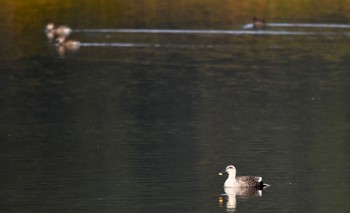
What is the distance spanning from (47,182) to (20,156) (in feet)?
6.64

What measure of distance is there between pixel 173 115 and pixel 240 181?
6589 mm

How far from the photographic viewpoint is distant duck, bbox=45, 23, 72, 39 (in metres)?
36.8

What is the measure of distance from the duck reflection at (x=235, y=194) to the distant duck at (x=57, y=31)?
19.6 metres

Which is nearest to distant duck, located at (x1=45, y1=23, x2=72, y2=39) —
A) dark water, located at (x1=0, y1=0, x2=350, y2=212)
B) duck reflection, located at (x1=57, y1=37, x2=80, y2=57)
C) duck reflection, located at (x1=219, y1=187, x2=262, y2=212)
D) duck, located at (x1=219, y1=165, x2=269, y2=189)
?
dark water, located at (x1=0, y1=0, x2=350, y2=212)

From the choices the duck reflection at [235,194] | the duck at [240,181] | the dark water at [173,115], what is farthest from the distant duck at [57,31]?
the duck reflection at [235,194]

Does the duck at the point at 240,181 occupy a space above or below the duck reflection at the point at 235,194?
above

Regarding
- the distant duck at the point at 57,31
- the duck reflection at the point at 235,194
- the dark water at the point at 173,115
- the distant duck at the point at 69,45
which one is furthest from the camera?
the distant duck at the point at 57,31

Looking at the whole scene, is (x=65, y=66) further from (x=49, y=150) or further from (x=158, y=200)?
(x=158, y=200)

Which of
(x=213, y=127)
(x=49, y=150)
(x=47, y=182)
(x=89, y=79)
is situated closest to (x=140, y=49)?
(x=89, y=79)

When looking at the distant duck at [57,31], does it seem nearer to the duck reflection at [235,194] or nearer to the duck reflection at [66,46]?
the duck reflection at [66,46]

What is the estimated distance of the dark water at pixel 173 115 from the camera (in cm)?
1683

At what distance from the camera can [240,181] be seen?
16969mm

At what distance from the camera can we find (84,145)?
20.3 metres

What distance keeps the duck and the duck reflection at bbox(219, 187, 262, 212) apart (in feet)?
0.14
